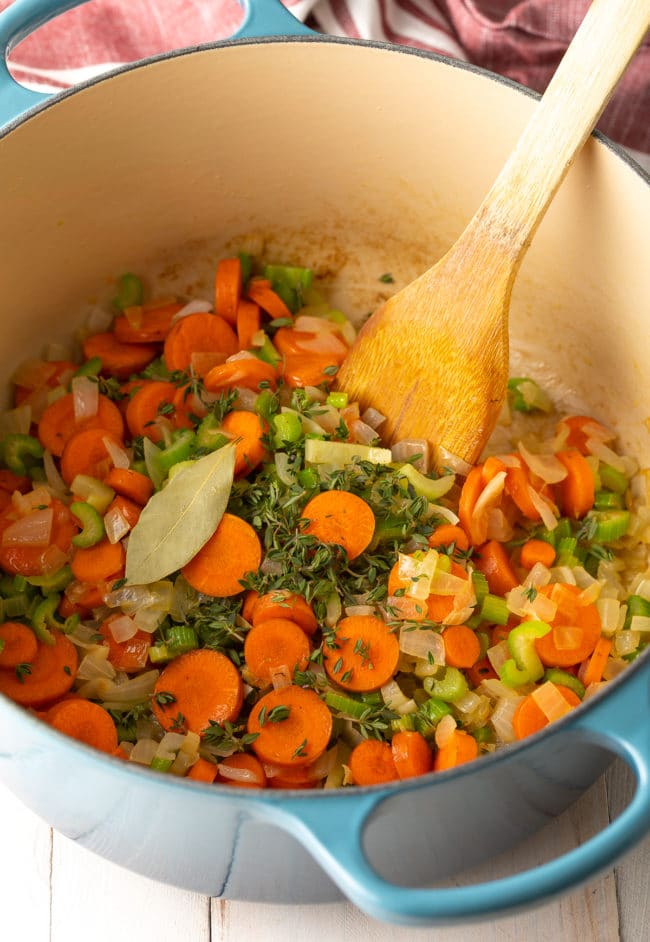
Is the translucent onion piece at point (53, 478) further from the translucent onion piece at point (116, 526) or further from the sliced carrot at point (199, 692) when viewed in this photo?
the sliced carrot at point (199, 692)

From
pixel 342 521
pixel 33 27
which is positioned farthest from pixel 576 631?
pixel 33 27

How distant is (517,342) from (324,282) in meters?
0.57

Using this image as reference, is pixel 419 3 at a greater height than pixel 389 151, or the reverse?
pixel 419 3

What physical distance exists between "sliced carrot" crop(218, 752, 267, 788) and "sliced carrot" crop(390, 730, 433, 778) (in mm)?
274

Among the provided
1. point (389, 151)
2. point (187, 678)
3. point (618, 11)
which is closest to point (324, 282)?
point (389, 151)

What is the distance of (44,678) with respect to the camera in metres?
2.14

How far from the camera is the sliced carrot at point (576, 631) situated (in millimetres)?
2180

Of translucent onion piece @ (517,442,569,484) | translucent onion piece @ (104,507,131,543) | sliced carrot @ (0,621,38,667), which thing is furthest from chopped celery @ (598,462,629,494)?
sliced carrot @ (0,621,38,667)

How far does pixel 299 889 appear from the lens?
6.06 ft

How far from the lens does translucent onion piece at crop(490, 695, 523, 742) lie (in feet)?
6.96

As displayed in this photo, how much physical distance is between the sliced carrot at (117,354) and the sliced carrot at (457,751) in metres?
1.28

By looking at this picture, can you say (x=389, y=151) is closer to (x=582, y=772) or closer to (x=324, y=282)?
(x=324, y=282)

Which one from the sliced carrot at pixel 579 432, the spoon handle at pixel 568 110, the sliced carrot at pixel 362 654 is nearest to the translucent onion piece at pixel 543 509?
the sliced carrot at pixel 579 432

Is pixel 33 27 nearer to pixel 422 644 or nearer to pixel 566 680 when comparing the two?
pixel 422 644
